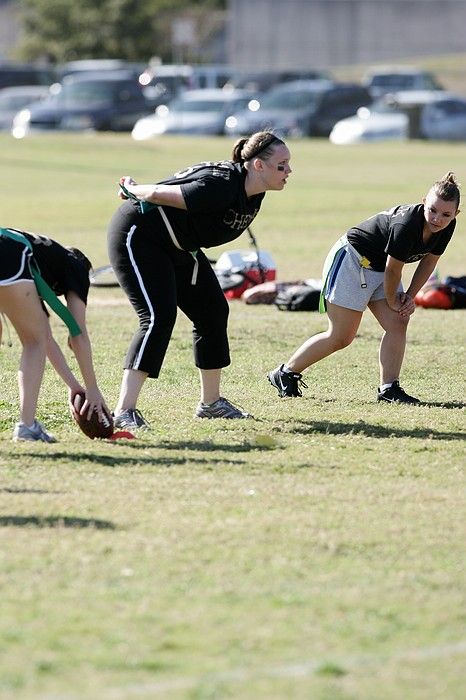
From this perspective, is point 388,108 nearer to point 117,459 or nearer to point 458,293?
point 458,293

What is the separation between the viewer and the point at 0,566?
5285mm

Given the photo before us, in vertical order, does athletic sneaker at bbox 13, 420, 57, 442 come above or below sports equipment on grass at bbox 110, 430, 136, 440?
above

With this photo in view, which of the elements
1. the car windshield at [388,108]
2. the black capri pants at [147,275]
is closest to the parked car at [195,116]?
the car windshield at [388,108]

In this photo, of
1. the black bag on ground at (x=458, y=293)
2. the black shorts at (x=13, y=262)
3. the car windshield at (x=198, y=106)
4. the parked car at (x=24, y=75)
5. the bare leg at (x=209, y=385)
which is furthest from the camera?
the parked car at (x=24, y=75)

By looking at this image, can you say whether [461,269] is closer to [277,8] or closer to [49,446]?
[49,446]

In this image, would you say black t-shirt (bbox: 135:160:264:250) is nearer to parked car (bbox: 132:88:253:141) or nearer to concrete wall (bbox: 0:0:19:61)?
parked car (bbox: 132:88:253:141)

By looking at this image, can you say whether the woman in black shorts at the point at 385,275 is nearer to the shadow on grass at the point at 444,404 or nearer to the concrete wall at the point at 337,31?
the shadow on grass at the point at 444,404

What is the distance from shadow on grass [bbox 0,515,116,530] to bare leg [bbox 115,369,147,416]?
78.5 inches

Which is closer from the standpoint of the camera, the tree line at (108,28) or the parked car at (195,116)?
the parked car at (195,116)

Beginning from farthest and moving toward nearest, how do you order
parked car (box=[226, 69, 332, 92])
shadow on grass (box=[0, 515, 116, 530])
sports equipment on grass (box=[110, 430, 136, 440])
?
parked car (box=[226, 69, 332, 92]), sports equipment on grass (box=[110, 430, 136, 440]), shadow on grass (box=[0, 515, 116, 530])

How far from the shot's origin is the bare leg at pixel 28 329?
23.2 ft

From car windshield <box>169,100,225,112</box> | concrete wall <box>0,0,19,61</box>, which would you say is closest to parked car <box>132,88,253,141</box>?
car windshield <box>169,100,225,112</box>

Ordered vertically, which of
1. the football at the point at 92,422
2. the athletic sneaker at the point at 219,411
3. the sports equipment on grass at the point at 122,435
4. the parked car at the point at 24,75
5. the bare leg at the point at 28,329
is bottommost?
the parked car at the point at 24,75

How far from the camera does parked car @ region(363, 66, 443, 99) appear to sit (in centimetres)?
4431
